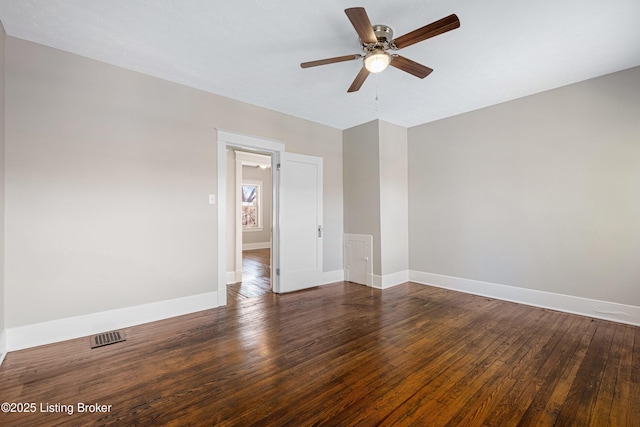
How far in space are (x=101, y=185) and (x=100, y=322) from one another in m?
1.43

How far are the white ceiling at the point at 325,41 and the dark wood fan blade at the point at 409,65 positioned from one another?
26 centimetres

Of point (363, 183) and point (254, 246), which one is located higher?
point (363, 183)

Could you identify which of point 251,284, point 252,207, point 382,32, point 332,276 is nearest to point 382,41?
point 382,32

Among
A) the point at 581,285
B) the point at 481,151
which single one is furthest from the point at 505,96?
the point at 581,285

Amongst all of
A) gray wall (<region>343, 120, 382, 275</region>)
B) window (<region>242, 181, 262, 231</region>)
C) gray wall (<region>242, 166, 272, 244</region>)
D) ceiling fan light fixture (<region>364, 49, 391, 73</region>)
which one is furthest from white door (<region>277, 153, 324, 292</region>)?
window (<region>242, 181, 262, 231</region>)

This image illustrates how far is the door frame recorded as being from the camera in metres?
3.72

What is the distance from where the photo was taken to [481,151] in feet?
13.8

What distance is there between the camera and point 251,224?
395 inches

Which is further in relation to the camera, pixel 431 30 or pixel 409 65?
pixel 409 65

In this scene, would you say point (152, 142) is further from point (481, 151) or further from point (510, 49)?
point (481, 151)

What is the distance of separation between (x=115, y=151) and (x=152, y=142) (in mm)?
378

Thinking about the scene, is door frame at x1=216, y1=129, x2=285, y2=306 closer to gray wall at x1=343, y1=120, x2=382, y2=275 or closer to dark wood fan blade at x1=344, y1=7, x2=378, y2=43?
gray wall at x1=343, y1=120, x2=382, y2=275

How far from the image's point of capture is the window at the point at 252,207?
9.94m

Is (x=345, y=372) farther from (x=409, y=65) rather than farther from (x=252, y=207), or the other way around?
(x=252, y=207)
